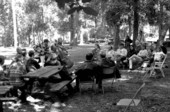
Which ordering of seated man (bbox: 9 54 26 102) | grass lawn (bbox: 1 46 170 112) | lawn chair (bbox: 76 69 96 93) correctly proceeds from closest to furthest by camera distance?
1. grass lawn (bbox: 1 46 170 112)
2. seated man (bbox: 9 54 26 102)
3. lawn chair (bbox: 76 69 96 93)

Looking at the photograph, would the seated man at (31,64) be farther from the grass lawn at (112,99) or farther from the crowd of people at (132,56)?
the crowd of people at (132,56)

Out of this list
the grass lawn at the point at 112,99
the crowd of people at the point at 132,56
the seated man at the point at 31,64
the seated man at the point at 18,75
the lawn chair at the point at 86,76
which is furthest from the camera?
the crowd of people at the point at 132,56

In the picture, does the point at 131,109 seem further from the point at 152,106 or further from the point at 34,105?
the point at 34,105

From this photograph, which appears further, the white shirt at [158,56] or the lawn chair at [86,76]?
the white shirt at [158,56]

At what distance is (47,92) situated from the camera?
20.6ft

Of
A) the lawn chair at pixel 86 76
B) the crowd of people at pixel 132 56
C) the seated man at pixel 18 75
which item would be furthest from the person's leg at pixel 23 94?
the crowd of people at pixel 132 56

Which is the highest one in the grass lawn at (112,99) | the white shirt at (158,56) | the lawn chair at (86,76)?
the white shirt at (158,56)

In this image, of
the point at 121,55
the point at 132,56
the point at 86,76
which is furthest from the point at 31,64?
the point at 121,55

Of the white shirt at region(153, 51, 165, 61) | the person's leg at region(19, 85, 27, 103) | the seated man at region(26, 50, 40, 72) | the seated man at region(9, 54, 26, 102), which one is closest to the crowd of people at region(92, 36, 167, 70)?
the white shirt at region(153, 51, 165, 61)

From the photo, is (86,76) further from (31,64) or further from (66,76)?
(31,64)

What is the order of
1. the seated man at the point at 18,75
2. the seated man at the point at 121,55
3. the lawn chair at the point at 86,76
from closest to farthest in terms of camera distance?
the seated man at the point at 18,75
the lawn chair at the point at 86,76
the seated man at the point at 121,55

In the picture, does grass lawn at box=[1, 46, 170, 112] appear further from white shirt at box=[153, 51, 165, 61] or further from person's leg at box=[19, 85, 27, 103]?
white shirt at box=[153, 51, 165, 61]

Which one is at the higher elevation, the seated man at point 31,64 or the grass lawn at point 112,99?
the seated man at point 31,64

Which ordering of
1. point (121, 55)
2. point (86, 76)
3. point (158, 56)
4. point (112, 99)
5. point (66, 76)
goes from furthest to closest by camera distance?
point (121, 55) → point (158, 56) → point (66, 76) → point (86, 76) → point (112, 99)
